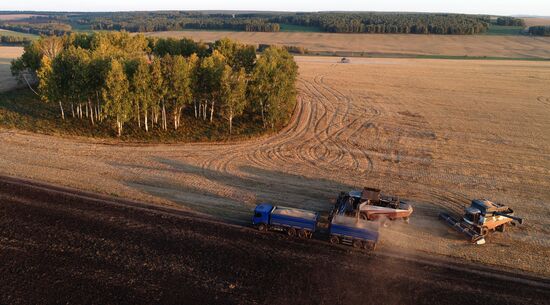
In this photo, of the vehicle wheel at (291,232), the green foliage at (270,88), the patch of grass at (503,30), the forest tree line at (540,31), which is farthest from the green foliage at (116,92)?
the forest tree line at (540,31)

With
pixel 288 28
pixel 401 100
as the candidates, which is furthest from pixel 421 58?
pixel 288 28

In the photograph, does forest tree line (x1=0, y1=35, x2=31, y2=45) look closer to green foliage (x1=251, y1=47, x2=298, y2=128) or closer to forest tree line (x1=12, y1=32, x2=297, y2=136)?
forest tree line (x1=12, y1=32, x2=297, y2=136)

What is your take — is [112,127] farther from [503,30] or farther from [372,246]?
[503,30]

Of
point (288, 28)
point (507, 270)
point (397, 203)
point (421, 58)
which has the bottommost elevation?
point (507, 270)

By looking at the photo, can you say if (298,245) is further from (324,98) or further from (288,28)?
(288,28)

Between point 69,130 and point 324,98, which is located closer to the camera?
point 69,130

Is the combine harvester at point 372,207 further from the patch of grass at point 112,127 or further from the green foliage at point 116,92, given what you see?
the green foliage at point 116,92
